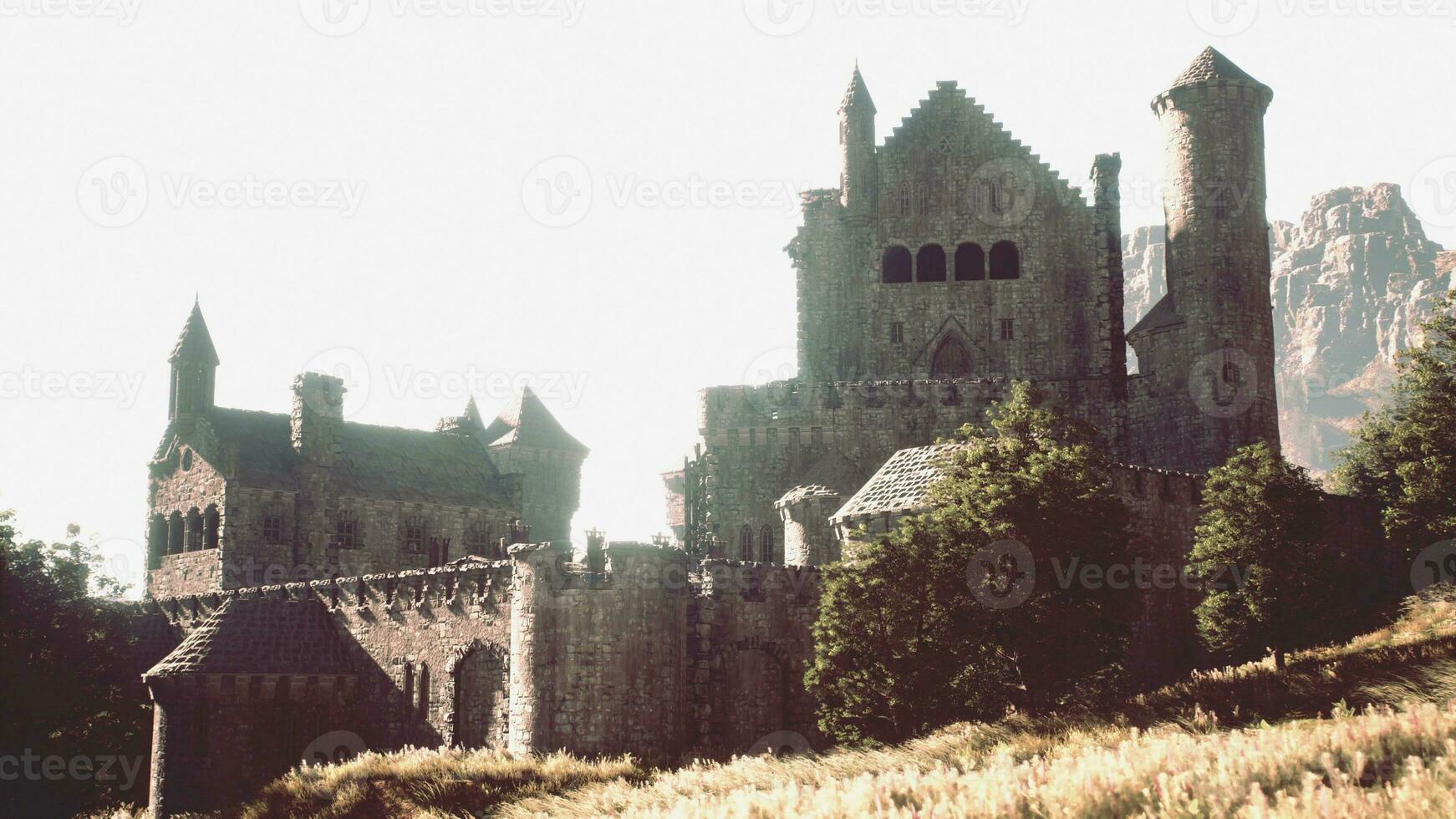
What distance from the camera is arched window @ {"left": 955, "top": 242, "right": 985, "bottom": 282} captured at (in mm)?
53250

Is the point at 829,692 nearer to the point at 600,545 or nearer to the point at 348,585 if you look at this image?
the point at 600,545

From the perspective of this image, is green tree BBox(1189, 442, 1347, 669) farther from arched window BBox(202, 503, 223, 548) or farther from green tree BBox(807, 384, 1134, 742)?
arched window BBox(202, 503, 223, 548)

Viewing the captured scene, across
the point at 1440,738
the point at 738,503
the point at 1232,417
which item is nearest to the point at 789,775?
the point at 1440,738

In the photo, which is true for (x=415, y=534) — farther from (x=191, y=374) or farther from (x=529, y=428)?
(x=529, y=428)

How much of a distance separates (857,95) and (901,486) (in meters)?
22.9

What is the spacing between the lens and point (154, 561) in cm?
5559

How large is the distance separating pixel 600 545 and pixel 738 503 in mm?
14609

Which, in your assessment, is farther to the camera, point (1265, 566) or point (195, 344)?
point (195, 344)

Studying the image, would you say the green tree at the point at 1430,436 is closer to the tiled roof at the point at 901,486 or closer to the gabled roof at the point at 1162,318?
the gabled roof at the point at 1162,318

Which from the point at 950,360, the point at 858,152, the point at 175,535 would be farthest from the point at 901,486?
the point at 175,535

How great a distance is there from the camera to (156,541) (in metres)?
55.9

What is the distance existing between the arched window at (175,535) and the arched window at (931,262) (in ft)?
101

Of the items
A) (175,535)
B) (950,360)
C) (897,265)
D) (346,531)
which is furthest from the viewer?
(175,535)

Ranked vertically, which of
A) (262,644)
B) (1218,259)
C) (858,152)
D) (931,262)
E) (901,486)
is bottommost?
(262,644)
